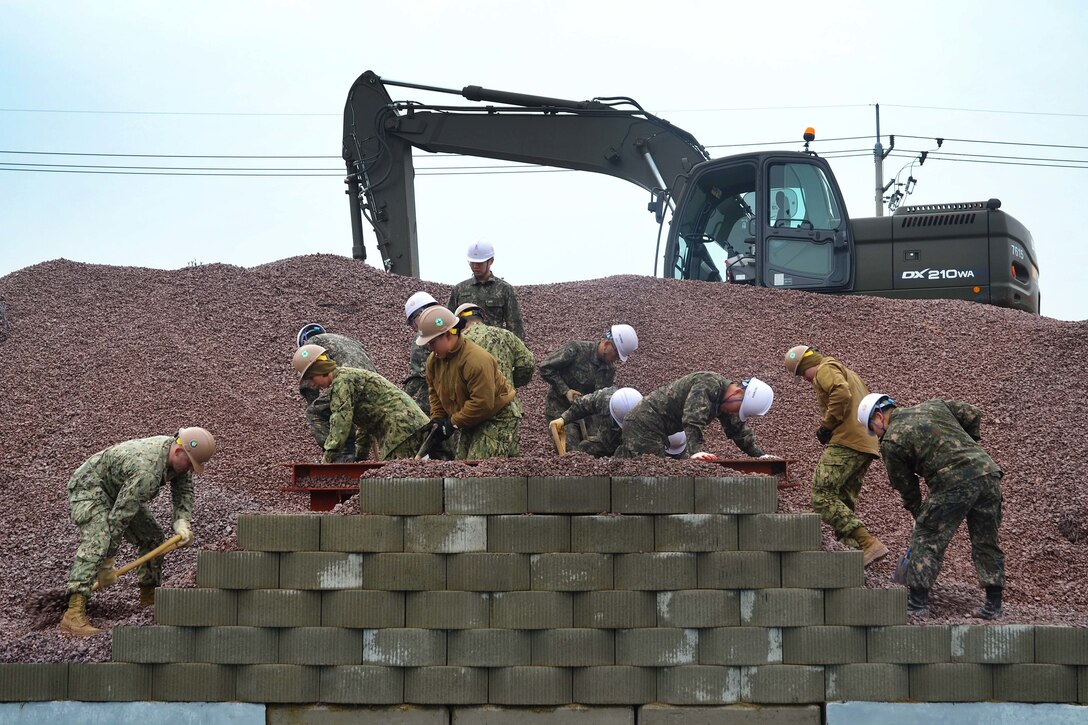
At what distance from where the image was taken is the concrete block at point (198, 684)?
5.93 m

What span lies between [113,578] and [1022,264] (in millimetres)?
10103

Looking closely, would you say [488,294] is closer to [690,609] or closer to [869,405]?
[869,405]

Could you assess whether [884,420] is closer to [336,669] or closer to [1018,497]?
[1018,497]

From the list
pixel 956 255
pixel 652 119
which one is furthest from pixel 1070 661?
pixel 652 119

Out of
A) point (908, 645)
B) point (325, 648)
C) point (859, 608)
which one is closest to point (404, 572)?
point (325, 648)

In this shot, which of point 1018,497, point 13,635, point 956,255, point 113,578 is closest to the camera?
point 13,635

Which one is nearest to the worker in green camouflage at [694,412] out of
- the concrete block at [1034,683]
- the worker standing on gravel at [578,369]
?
the worker standing on gravel at [578,369]

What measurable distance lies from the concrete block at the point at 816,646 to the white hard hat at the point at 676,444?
248cm

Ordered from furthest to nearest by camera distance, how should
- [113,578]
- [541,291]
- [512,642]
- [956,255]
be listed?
[541,291] < [956,255] < [113,578] < [512,642]

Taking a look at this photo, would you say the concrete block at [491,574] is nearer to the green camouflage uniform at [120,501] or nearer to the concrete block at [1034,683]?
the green camouflage uniform at [120,501]

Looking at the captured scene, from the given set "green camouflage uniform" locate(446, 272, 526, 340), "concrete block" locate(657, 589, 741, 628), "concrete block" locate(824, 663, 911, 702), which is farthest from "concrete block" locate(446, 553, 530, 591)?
"green camouflage uniform" locate(446, 272, 526, 340)

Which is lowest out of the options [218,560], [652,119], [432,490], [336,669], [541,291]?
[336,669]

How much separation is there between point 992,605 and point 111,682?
4831 millimetres

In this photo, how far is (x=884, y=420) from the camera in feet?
23.2
